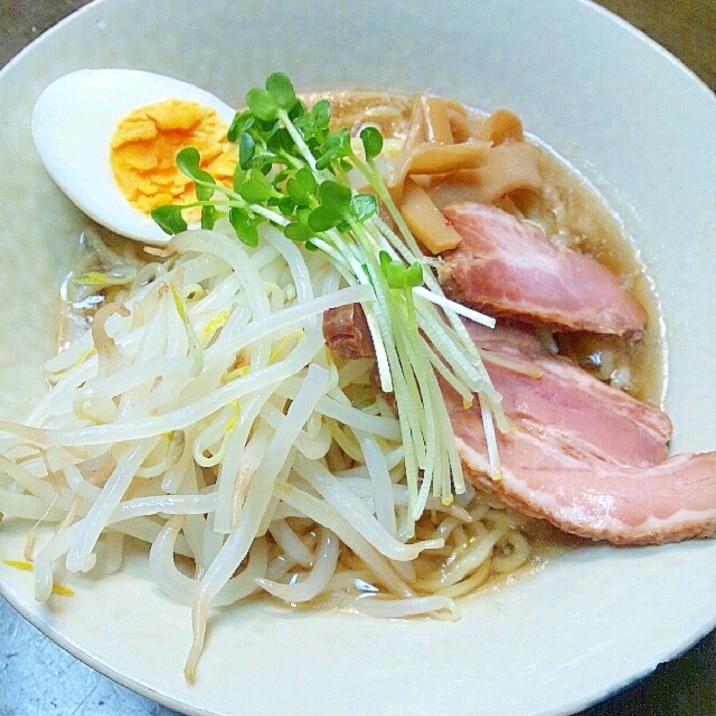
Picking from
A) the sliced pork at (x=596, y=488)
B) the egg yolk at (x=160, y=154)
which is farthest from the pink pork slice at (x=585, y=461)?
the egg yolk at (x=160, y=154)

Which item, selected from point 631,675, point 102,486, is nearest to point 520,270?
point 631,675

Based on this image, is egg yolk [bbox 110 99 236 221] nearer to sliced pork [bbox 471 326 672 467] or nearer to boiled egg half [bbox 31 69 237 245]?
boiled egg half [bbox 31 69 237 245]

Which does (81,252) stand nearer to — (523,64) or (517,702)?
(523,64)

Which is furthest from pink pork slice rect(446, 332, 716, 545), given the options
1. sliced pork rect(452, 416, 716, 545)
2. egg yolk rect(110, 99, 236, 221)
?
egg yolk rect(110, 99, 236, 221)

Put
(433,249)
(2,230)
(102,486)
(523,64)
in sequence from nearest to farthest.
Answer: (102,486) < (433,249) < (2,230) < (523,64)

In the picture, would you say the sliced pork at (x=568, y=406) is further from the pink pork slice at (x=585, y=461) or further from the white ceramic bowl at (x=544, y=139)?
the white ceramic bowl at (x=544, y=139)

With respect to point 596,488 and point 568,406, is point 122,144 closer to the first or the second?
point 568,406

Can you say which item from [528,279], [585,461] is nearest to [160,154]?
[528,279]
